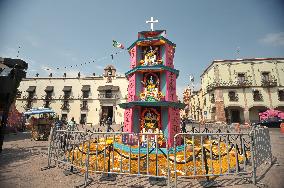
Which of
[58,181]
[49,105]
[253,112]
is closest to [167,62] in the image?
[58,181]

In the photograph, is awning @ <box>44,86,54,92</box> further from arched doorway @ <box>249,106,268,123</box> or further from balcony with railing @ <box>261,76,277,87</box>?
balcony with railing @ <box>261,76,277,87</box>

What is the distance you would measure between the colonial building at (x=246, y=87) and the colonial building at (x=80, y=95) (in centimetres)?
1878

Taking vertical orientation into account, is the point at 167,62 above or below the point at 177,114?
above

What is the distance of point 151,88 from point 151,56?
233 centimetres

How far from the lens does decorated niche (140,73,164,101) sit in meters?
11.1

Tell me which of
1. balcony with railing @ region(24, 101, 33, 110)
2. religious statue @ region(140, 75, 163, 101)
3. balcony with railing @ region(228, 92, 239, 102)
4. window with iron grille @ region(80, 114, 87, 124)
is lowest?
window with iron grille @ region(80, 114, 87, 124)

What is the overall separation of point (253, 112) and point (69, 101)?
128ft

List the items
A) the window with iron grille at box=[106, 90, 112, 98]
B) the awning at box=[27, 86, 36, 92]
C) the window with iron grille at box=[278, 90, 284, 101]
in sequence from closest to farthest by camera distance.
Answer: the window with iron grille at box=[278, 90, 284, 101]
the window with iron grille at box=[106, 90, 112, 98]
the awning at box=[27, 86, 36, 92]

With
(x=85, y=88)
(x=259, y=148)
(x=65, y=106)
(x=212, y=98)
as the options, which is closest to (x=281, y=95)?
(x=212, y=98)

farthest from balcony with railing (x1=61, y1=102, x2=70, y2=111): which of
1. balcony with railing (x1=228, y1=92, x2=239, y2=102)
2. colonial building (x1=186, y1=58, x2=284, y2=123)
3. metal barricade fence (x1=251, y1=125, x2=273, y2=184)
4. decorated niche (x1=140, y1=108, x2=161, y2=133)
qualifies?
metal barricade fence (x1=251, y1=125, x2=273, y2=184)

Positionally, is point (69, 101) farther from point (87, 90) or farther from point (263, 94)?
point (263, 94)

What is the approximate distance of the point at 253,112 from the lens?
3578 cm

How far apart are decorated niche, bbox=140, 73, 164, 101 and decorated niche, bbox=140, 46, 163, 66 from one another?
823 mm

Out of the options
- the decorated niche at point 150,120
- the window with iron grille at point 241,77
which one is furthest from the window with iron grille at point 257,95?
the decorated niche at point 150,120
